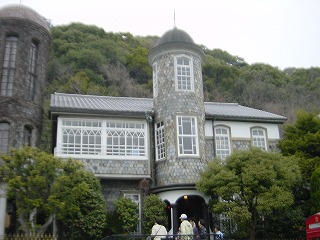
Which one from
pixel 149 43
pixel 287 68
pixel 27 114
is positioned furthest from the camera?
pixel 287 68

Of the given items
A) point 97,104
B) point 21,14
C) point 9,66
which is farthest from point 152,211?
point 21,14

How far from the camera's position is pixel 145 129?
22656 mm

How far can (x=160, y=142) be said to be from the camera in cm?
2245

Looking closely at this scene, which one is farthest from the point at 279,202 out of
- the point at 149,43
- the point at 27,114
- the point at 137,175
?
the point at 149,43

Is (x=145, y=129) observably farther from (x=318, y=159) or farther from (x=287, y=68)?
(x=287, y=68)

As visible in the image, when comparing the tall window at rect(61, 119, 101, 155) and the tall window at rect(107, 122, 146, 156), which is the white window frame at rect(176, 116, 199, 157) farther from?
the tall window at rect(61, 119, 101, 155)

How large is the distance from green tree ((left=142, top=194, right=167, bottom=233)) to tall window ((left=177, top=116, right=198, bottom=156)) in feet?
9.53

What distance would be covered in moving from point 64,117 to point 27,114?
4.45 meters

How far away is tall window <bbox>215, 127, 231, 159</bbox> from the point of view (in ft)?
78.0

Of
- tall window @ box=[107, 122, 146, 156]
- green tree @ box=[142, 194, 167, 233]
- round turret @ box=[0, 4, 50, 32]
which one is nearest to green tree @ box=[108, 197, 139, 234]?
green tree @ box=[142, 194, 167, 233]

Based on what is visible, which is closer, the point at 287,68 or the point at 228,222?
the point at 228,222

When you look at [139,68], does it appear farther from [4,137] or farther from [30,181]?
[30,181]

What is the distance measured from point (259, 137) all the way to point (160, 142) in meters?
6.62

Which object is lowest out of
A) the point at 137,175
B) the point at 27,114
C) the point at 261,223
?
the point at 261,223
